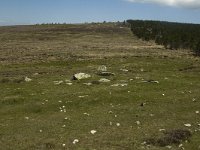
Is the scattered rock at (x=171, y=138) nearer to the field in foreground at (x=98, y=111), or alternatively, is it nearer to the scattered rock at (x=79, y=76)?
the field in foreground at (x=98, y=111)

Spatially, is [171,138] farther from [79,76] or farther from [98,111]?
[79,76]

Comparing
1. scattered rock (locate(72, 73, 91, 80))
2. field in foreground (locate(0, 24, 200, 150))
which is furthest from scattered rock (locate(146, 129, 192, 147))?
scattered rock (locate(72, 73, 91, 80))

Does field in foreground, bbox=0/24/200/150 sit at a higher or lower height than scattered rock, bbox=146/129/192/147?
lower

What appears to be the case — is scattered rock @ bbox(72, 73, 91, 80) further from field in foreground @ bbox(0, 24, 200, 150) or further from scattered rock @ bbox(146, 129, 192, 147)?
scattered rock @ bbox(146, 129, 192, 147)

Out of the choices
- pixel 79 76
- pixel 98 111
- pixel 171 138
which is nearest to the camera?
pixel 171 138

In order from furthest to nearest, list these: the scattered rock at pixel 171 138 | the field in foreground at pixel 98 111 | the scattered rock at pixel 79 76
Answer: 1. the scattered rock at pixel 79 76
2. the field in foreground at pixel 98 111
3. the scattered rock at pixel 171 138

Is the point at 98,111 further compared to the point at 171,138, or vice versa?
the point at 98,111

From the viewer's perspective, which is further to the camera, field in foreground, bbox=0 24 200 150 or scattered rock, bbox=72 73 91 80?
scattered rock, bbox=72 73 91 80

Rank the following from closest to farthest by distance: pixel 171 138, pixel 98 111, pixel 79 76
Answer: pixel 171 138, pixel 98 111, pixel 79 76

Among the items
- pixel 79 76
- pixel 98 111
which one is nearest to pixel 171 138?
pixel 98 111

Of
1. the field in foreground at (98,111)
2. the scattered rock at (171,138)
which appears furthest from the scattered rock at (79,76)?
the scattered rock at (171,138)

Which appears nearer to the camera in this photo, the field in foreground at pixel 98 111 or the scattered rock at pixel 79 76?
the field in foreground at pixel 98 111

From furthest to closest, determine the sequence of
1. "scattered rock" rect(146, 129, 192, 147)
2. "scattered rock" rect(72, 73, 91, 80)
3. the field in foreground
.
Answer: "scattered rock" rect(72, 73, 91, 80) < the field in foreground < "scattered rock" rect(146, 129, 192, 147)

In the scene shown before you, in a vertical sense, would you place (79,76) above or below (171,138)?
below
